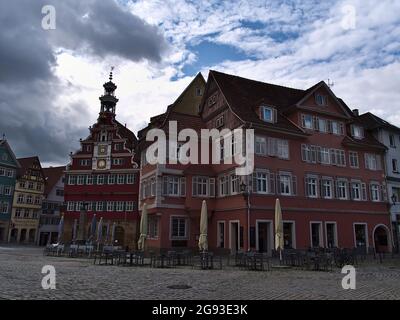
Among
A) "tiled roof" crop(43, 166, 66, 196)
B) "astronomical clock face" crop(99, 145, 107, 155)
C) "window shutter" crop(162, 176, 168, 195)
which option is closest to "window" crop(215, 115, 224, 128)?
"window shutter" crop(162, 176, 168, 195)

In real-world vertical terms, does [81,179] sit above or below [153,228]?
above

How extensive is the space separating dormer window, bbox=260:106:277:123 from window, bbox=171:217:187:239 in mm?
11031

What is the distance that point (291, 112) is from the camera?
32.2 m

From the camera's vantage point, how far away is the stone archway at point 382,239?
34.1m

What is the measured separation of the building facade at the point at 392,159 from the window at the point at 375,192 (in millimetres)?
1448

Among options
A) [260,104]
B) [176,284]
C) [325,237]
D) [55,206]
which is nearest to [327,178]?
[325,237]

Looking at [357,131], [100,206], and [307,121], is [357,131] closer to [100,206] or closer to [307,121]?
[307,121]

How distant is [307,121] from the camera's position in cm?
3216

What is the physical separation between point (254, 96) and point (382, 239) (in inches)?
696

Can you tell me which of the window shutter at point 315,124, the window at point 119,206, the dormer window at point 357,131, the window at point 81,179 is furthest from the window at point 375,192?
the window at point 81,179

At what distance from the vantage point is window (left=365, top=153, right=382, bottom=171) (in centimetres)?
3509

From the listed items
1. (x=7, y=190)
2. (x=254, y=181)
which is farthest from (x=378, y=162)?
(x=7, y=190)
